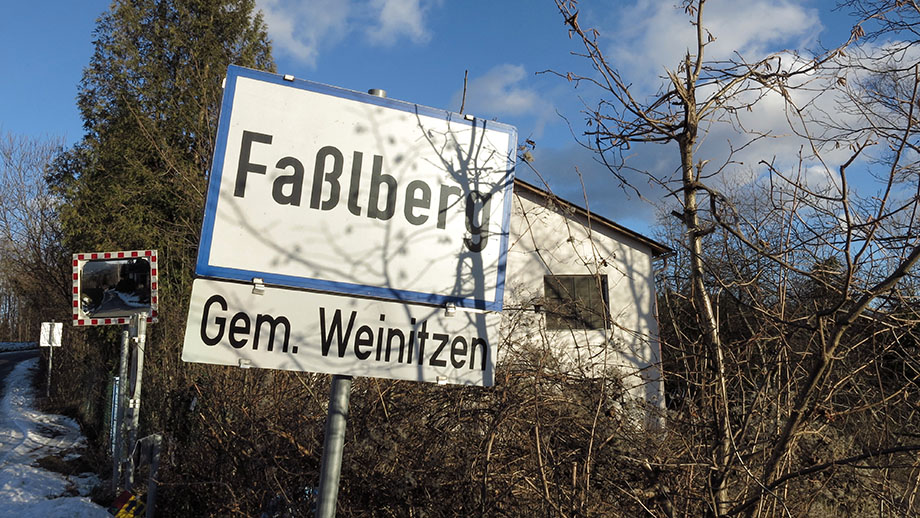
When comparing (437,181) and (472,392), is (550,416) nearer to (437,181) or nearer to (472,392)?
(472,392)

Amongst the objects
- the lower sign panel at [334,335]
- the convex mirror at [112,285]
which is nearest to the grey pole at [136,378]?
the convex mirror at [112,285]

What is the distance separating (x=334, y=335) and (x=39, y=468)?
376 inches

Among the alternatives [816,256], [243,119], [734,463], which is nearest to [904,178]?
[816,256]

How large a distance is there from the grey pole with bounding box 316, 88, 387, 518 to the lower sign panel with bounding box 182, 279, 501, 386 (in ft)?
0.18

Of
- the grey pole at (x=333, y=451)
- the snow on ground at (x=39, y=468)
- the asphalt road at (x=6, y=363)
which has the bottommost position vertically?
the asphalt road at (x=6, y=363)

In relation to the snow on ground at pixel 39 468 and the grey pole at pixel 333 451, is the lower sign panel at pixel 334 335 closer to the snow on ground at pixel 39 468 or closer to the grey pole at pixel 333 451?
the grey pole at pixel 333 451

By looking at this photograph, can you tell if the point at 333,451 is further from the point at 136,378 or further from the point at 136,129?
the point at 136,129

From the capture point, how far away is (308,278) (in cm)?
188

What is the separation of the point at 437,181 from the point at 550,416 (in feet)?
4.71

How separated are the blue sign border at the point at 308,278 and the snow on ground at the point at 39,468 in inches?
262

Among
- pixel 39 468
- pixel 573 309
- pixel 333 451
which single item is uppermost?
pixel 573 309

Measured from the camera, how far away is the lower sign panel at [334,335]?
1.82 metres

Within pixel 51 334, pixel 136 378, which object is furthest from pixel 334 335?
pixel 51 334

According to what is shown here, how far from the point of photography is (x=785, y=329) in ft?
8.97
